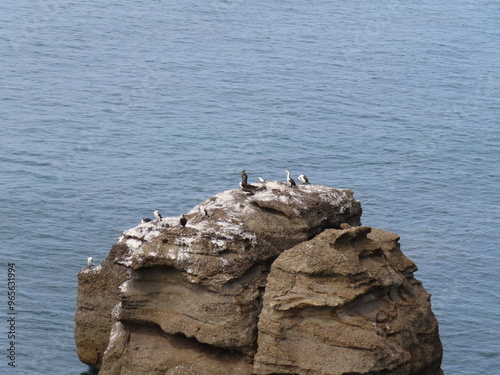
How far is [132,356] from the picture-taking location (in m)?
50.1

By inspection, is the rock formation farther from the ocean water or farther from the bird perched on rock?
the ocean water

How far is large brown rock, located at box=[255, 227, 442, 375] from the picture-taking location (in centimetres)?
4438

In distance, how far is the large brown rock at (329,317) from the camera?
4438 centimetres

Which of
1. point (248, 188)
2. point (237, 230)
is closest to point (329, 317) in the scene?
point (237, 230)

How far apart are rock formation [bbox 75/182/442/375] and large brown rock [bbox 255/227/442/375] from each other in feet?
0.17

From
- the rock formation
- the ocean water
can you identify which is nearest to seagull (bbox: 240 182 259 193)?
the rock formation

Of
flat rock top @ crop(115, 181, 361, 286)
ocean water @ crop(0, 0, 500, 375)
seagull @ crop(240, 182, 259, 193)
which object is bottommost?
ocean water @ crop(0, 0, 500, 375)

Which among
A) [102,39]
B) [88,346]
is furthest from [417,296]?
[102,39]

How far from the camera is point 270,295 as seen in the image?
149 feet

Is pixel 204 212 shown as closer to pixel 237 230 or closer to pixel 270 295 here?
pixel 237 230

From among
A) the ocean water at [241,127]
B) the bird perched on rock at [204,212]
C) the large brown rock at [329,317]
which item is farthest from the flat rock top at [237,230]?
the ocean water at [241,127]

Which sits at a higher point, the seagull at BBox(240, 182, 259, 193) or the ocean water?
the seagull at BBox(240, 182, 259, 193)

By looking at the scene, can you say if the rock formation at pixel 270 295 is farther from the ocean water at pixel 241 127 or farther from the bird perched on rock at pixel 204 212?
the ocean water at pixel 241 127

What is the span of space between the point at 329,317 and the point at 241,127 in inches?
3432
